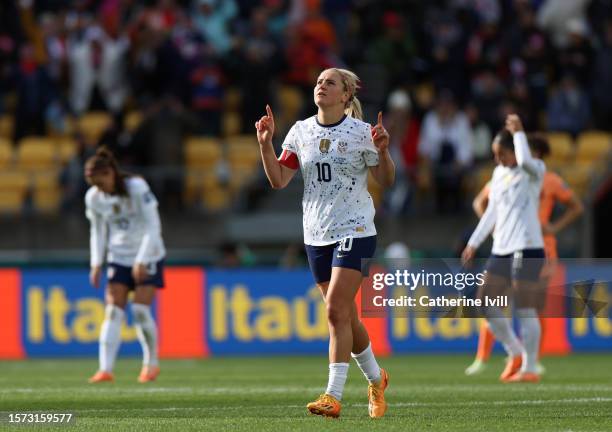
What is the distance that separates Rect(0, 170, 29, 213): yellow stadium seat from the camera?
2225cm

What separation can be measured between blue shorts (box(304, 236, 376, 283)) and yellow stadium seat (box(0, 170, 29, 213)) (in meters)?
13.0

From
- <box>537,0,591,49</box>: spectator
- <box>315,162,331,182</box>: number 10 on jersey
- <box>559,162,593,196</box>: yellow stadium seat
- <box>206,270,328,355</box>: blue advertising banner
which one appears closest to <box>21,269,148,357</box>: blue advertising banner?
<box>206,270,328,355</box>: blue advertising banner

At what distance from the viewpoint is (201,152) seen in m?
22.8

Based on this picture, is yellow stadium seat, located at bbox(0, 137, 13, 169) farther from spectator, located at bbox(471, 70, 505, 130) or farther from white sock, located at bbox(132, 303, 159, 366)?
white sock, located at bbox(132, 303, 159, 366)

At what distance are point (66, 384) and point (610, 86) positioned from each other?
1217cm

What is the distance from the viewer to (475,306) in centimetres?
1109

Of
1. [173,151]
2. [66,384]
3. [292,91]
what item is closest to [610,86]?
[292,91]

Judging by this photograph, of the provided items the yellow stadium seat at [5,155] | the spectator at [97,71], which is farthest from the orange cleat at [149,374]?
the spectator at [97,71]

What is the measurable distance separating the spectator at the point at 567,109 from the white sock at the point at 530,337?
983 centimetres

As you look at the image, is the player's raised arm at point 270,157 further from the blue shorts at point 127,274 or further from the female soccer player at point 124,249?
the blue shorts at point 127,274

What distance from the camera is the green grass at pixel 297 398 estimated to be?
9.47 m

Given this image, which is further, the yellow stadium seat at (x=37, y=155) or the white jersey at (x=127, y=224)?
the yellow stadium seat at (x=37, y=155)

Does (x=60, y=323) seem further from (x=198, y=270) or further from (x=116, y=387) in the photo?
(x=116, y=387)

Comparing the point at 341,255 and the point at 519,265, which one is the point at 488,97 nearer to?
the point at 519,265
